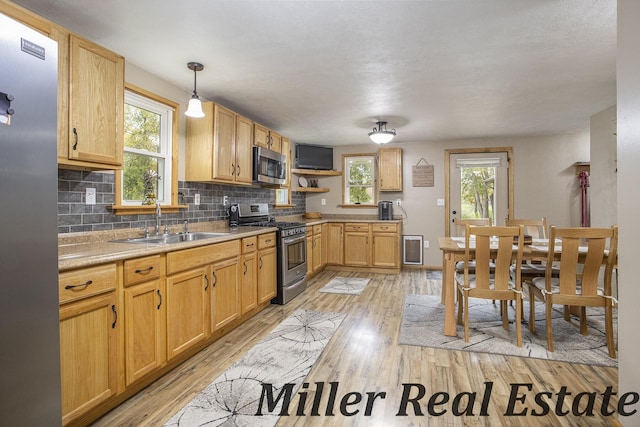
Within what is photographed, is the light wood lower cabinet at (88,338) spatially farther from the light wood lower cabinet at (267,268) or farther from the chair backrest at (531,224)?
the chair backrest at (531,224)

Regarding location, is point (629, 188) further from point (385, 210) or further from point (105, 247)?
point (385, 210)

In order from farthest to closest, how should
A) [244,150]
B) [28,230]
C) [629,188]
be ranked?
[244,150], [629,188], [28,230]

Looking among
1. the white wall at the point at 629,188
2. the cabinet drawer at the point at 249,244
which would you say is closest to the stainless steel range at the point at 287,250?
the cabinet drawer at the point at 249,244

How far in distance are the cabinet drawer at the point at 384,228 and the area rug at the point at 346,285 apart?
0.89 metres

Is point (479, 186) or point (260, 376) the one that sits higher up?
point (479, 186)

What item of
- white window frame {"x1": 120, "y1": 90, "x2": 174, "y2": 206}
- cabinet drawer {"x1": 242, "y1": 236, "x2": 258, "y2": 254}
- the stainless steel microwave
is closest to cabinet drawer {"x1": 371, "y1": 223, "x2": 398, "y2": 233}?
the stainless steel microwave

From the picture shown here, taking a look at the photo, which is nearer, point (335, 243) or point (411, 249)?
point (335, 243)

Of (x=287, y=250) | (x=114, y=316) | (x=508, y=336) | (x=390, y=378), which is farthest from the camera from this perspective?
(x=287, y=250)

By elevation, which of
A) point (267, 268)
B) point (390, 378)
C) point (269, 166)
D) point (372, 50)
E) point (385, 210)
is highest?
point (372, 50)

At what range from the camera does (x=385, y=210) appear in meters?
5.70

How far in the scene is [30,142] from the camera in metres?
1.20

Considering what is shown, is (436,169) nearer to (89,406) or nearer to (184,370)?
(184,370)

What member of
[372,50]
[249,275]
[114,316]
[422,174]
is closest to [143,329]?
[114,316]

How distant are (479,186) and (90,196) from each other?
5.51 m
